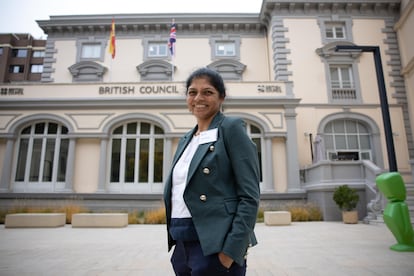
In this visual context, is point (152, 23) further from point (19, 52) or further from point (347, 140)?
point (19, 52)

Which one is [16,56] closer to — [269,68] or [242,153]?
[269,68]

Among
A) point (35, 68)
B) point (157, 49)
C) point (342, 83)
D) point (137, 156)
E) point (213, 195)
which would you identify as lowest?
point (213, 195)

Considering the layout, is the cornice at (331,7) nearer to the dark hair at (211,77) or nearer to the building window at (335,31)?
the building window at (335,31)

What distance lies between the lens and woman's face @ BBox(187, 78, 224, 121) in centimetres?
192

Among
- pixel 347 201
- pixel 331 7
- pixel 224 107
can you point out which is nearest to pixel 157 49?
pixel 224 107

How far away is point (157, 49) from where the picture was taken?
65.5 ft

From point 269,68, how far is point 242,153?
18628 millimetres

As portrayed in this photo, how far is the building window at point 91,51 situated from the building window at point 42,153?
7.12 metres

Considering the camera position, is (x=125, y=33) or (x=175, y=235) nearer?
(x=175, y=235)

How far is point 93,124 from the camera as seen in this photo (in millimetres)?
14156

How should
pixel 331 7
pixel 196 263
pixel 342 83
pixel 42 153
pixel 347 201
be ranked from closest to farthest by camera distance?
pixel 196 263 → pixel 347 201 → pixel 42 153 → pixel 342 83 → pixel 331 7

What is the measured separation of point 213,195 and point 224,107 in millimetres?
12206

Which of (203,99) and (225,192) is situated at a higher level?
(203,99)

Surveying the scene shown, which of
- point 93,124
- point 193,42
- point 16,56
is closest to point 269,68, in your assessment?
point 193,42
